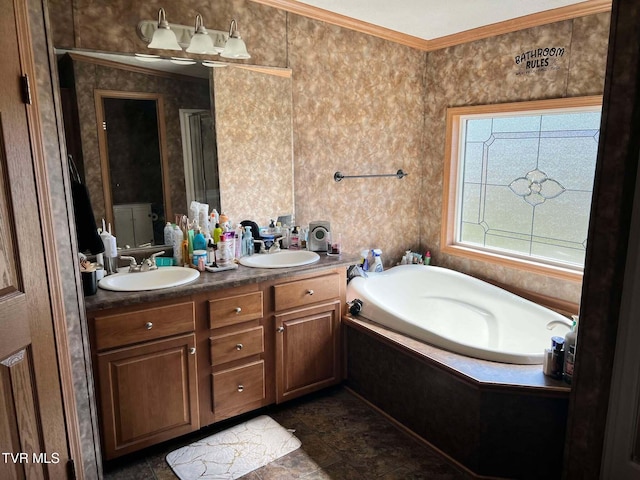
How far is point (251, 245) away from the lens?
9.55 feet

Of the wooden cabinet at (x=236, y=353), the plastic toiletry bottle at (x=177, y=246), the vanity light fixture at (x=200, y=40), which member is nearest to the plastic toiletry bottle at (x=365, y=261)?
the wooden cabinet at (x=236, y=353)

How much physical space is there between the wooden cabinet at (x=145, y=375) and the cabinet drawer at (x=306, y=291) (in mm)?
511

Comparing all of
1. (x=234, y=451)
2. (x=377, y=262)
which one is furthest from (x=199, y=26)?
(x=234, y=451)

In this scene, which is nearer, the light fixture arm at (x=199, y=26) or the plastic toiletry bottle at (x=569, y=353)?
the plastic toiletry bottle at (x=569, y=353)

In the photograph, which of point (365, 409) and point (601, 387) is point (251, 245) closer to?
point (365, 409)

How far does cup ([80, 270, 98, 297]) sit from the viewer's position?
6.96 ft

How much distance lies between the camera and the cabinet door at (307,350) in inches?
107

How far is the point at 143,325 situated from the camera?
87.0 inches

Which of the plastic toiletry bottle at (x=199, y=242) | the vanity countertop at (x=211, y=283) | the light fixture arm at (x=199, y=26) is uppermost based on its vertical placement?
the light fixture arm at (x=199, y=26)

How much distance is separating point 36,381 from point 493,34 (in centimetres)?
327

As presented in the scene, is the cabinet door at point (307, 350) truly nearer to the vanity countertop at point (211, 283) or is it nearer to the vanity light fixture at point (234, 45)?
the vanity countertop at point (211, 283)

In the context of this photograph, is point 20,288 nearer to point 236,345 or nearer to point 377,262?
point 236,345

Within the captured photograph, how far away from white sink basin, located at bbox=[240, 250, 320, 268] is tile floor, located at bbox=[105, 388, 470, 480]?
2.79 ft

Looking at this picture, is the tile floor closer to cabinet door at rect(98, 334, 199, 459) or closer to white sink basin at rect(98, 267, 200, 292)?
cabinet door at rect(98, 334, 199, 459)
